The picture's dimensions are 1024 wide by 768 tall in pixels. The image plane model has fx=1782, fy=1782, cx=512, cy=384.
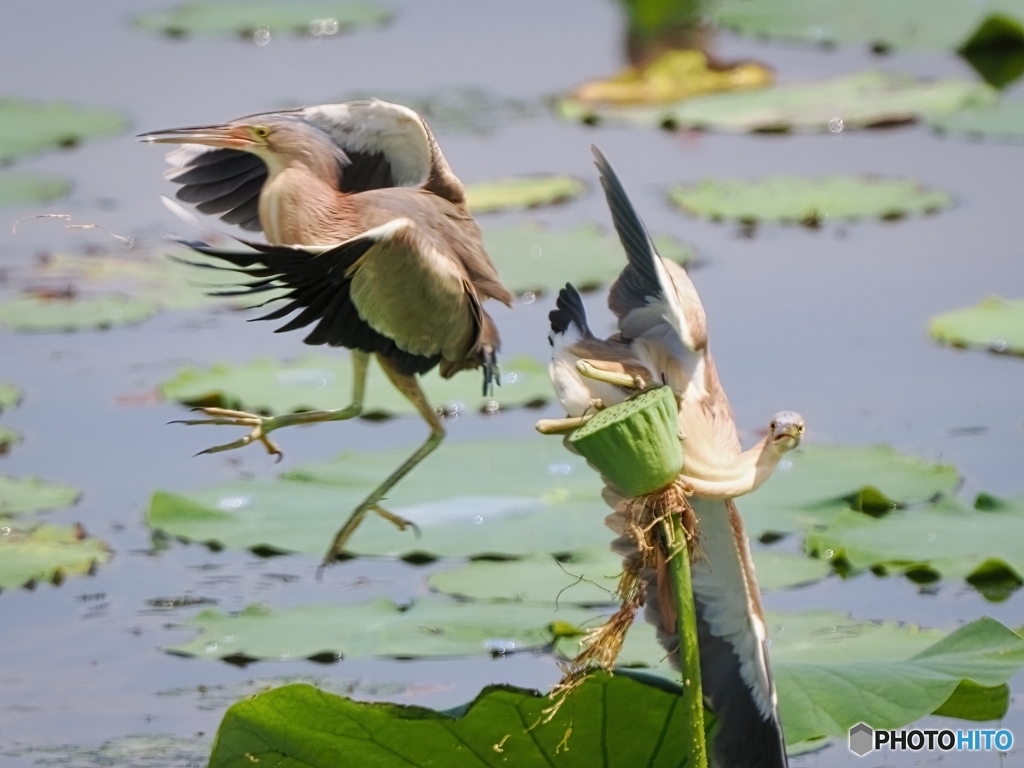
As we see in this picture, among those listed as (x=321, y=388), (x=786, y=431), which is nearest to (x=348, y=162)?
(x=786, y=431)

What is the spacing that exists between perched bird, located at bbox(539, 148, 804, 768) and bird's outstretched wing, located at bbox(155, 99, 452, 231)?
579mm

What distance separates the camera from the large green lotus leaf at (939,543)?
348 cm

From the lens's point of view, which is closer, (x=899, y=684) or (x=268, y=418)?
(x=899, y=684)

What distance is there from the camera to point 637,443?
2.23 m

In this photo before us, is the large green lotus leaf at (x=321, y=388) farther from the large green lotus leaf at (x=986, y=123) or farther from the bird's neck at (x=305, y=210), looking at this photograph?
the large green lotus leaf at (x=986, y=123)

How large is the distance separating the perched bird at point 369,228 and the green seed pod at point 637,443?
2.19 ft

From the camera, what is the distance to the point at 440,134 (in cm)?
671

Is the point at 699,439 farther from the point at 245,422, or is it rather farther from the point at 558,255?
the point at 558,255

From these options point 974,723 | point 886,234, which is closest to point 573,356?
point 974,723

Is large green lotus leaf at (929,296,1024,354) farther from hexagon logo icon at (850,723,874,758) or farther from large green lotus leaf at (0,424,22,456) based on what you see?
large green lotus leaf at (0,424,22,456)

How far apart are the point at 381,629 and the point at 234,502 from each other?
69cm

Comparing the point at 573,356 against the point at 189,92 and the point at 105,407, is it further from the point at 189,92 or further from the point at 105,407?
the point at 189,92

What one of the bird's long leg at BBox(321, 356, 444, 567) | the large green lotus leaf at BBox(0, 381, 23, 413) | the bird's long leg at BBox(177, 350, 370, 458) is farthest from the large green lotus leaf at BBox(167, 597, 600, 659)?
the large green lotus leaf at BBox(0, 381, 23, 413)

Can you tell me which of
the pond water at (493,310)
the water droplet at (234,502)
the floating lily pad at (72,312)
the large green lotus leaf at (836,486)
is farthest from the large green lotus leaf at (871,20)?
the water droplet at (234,502)
